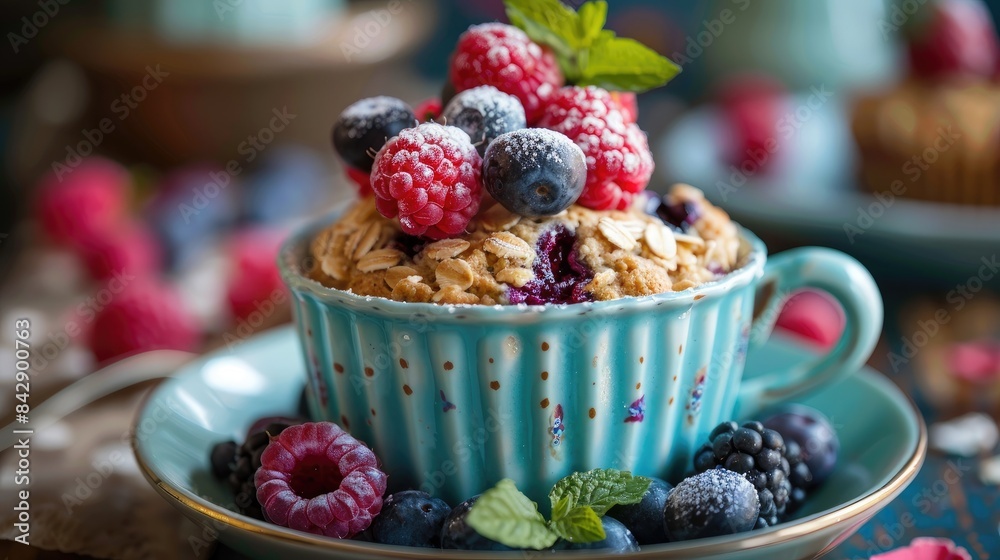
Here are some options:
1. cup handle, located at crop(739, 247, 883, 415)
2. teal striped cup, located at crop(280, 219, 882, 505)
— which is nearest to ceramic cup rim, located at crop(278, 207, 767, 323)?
teal striped cup, located at crop(280, 219, 882, 505)

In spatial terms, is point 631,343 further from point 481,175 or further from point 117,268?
point 117,268

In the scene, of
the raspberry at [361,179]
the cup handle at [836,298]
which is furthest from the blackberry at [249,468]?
the cup handle at [836,298]

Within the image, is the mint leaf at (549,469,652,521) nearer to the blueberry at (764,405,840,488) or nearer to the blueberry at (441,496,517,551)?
the blueberry at (441,496,517,551)

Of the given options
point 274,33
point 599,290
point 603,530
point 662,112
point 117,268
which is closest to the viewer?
point 603,530

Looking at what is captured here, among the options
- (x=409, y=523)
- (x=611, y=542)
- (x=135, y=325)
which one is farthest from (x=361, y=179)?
(x=135, y=325)

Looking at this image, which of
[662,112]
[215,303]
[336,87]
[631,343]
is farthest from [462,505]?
[662,112]
